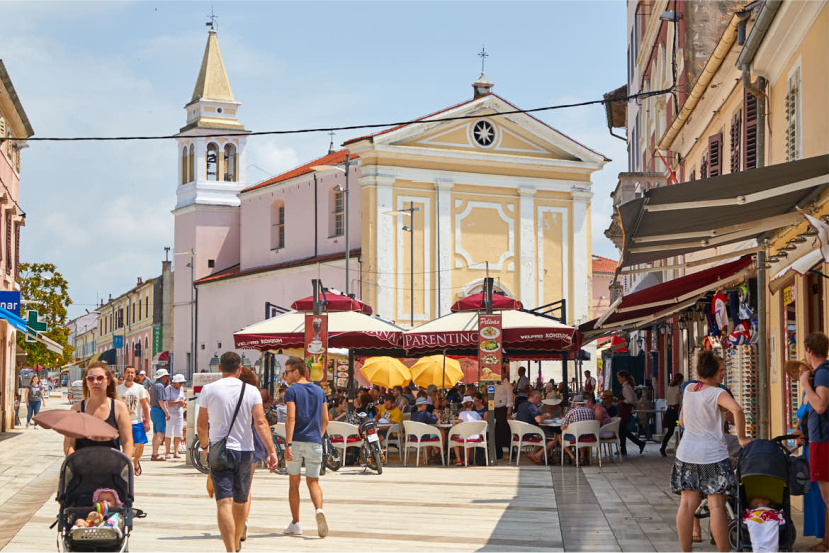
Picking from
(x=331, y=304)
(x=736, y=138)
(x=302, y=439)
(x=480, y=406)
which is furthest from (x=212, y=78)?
(x=302, y=439)

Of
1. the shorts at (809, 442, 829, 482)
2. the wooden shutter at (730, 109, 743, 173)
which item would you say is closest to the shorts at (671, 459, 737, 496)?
the shorts at (809, 442, 829, 482)

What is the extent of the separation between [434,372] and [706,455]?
63.5 feet

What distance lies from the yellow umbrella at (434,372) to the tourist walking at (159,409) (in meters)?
7.41

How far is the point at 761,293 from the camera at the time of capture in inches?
467

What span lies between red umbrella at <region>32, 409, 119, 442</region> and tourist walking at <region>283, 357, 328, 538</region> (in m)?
2.99

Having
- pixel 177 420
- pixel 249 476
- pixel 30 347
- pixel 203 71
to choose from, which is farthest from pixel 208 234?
pixel 249 476

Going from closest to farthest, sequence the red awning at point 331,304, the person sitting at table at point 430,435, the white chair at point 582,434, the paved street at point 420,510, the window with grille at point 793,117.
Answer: the paved street at point 420,510 → the window with grille at point 793,117 → the white chair at point 582,434 → the person sitting at table at point 430,435 → the red awning at point 331,304

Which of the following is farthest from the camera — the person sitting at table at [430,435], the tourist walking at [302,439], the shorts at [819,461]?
the person sitting at table at [430,435]

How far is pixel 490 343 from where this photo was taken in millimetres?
20031

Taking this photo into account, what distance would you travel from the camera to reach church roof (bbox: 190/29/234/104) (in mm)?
67875

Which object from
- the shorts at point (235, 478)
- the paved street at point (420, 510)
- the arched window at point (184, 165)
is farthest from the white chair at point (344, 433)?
the arched window at point (184, 165)

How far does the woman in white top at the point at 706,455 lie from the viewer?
29.7 feet

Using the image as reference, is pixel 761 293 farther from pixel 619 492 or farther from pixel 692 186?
pixel 619 492

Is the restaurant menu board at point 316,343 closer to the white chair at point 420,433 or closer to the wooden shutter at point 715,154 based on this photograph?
the white chair at point 420,433
